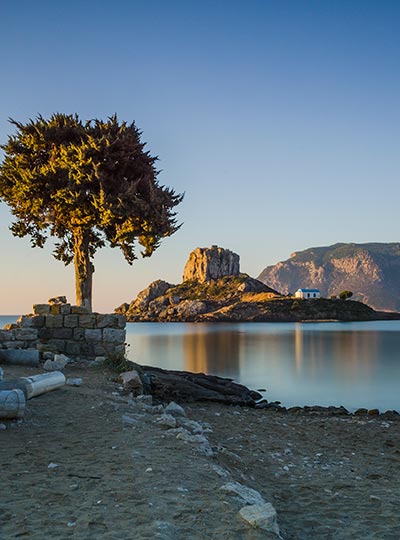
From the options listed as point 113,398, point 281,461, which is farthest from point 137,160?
point 281,461

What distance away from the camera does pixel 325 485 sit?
8180mm

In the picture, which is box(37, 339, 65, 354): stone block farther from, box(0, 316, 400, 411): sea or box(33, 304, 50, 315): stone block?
box(0, 316, 400, 411): sea

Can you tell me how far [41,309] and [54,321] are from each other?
0.72m

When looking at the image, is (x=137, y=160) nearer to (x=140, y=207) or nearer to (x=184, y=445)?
(x=140, y=207)

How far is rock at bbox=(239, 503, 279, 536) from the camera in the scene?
16.5 ft

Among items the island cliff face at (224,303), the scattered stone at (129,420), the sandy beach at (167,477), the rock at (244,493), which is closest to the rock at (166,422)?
the sandy beach at (167,477)

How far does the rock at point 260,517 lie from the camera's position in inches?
198

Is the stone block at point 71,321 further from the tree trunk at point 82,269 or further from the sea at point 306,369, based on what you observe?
the sea at point 306,369

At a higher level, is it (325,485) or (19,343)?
(19,343)

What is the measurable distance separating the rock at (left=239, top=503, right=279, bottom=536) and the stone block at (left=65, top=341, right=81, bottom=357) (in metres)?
14.7

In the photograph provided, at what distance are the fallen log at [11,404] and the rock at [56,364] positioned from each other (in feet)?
21.7

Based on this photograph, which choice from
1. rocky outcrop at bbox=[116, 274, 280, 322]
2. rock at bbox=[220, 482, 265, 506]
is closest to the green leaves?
rock at bbox=[220, 482, 265, 506]

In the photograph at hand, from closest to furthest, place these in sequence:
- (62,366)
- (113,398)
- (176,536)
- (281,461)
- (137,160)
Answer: (176,536) → (281,461) → (113,398) → (62,366) → (137,160)

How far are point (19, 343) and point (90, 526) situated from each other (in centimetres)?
1271
